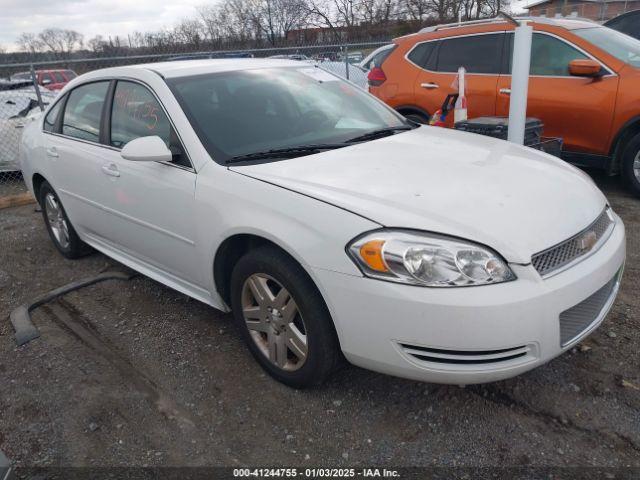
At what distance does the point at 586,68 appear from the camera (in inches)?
205

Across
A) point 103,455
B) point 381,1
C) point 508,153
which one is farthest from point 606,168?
point 381,1

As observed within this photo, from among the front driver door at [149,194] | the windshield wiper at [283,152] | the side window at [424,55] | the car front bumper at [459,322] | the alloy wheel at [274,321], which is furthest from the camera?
the side window at [424,55]

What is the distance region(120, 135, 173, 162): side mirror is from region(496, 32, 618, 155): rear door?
4272 millimetres

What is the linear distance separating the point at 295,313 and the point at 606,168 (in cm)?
432

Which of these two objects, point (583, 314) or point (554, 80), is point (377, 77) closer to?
point (554, 80)

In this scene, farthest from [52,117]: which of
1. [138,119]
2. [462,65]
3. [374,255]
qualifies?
[462,65]

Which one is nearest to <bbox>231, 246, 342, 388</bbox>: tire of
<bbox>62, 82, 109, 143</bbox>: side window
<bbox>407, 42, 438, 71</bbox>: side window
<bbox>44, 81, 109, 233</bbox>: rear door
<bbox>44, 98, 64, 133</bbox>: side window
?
<bbox>44, 81, 109, 233</bbox>: rear door

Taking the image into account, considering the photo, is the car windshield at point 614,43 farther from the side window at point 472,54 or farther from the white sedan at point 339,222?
the white sedan at point 339,222

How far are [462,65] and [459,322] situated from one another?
193 inches

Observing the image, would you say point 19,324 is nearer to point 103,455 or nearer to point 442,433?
point 103,455

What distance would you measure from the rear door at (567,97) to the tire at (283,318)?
4231 mm

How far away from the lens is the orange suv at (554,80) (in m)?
5.20

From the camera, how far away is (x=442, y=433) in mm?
2387

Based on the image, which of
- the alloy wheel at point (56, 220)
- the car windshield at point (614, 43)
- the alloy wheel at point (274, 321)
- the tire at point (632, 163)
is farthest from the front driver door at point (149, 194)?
the car windshield at point (614, 43)
